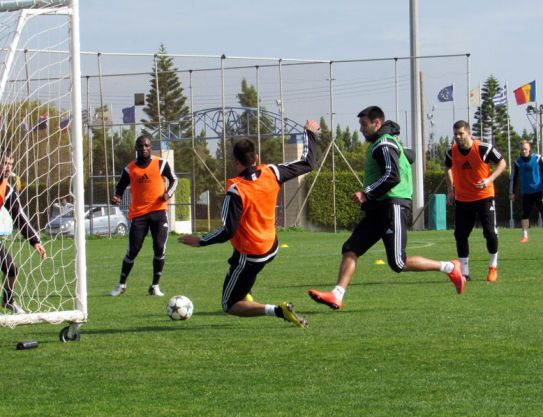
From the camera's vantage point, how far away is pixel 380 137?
1018 cm

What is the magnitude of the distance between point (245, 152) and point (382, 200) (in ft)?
7.16

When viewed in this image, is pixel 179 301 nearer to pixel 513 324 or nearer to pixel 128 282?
pixel 513 324

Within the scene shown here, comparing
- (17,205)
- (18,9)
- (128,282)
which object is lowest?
(128,282)

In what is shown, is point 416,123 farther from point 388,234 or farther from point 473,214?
point 388,234

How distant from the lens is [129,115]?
1361 inches

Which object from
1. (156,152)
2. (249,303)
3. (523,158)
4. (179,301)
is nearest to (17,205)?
(179,301)

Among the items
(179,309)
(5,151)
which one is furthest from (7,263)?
(179,309)

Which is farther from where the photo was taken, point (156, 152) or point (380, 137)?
point (156, 152)

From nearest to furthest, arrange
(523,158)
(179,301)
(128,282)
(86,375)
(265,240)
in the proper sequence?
(86,375) → (265,240) → (179,301) → (128,282) → (523,158)

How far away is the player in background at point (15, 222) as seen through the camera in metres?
10.3

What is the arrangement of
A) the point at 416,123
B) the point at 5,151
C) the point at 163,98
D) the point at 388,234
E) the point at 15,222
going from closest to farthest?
1. the point at 5,151
2. the point at 388,234
3. the point at 15,222
4. the point at 416,123
5. the point at 163,98

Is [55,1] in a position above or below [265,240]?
above

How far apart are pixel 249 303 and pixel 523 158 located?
1362 cm

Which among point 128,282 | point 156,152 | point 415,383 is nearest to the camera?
point 415,383
